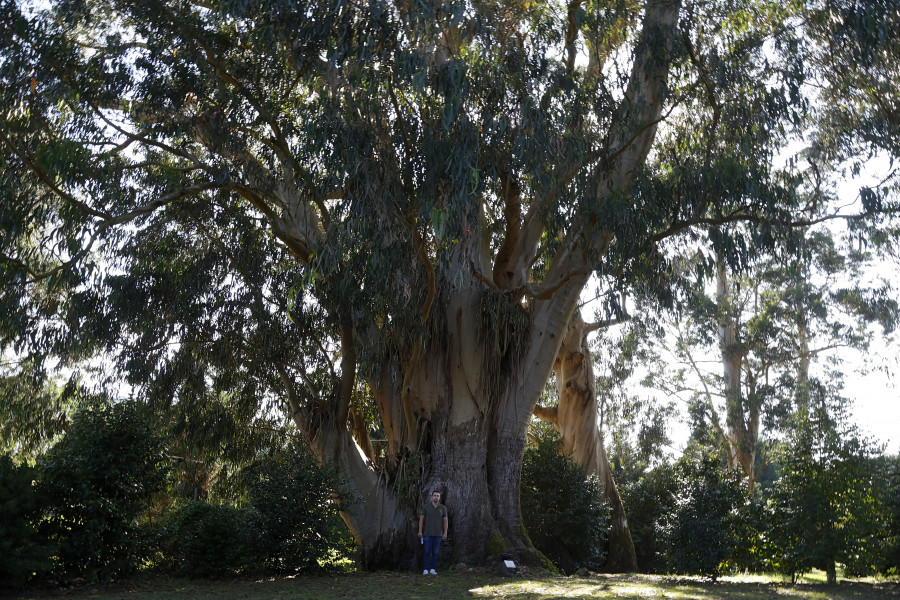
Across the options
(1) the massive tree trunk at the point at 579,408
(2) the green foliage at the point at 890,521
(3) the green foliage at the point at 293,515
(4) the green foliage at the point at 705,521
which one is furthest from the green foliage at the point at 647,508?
(3) the green foliage at the point at 293,515

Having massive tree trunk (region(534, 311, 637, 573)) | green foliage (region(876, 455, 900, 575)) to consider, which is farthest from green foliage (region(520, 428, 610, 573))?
green foliage (region(876, 455, 900, 575))

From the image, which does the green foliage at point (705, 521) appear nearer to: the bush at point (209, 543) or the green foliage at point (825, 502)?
the green foliage at point (825, 502)

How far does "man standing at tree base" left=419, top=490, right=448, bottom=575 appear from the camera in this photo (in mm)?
10594

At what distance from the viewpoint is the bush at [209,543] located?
401 inches

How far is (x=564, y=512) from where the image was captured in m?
13.6

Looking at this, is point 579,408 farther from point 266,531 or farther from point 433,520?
point 266,531

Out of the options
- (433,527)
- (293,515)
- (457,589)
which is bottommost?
(457,589)

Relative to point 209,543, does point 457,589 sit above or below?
below

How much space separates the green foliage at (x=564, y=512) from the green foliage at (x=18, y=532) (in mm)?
7843

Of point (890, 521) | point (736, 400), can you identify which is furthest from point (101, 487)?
point (736, 400)

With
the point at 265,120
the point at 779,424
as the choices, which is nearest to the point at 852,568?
the point at 265,120

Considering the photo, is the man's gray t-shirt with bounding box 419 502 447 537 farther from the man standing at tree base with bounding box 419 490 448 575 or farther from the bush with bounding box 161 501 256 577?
the bush with bounding box 161 501 256 577

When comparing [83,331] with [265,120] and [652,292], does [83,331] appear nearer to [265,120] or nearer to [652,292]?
[265,120]

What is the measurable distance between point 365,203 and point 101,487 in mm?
4424
